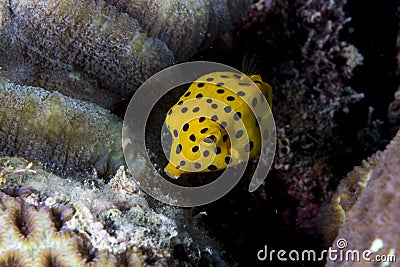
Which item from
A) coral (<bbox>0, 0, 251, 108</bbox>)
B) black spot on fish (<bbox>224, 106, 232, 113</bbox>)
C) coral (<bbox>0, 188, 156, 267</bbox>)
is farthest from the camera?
black spot on fish (<bbox>224, 106, 232, 113</bbox>)

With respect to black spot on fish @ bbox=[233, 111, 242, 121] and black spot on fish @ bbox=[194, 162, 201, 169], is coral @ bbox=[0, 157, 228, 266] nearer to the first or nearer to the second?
black spot on fish @ bbox=[194, 162, 201, 169]

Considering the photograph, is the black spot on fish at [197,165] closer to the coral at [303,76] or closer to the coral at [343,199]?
the coral at [343,199]

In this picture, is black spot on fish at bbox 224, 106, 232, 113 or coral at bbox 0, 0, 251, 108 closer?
coral at bbox 0, 0, 251, 108

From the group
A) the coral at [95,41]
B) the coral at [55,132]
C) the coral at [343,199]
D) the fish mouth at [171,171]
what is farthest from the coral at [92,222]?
the coral at [343,199]

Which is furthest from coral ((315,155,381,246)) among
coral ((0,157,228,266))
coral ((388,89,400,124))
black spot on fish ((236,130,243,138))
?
coral ((388,89,400,124))

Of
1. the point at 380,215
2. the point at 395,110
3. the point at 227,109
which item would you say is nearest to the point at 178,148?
the point at 227,109

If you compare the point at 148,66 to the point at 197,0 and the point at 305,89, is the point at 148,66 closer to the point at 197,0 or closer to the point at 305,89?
the point at 197,0
